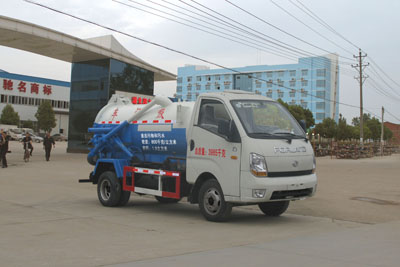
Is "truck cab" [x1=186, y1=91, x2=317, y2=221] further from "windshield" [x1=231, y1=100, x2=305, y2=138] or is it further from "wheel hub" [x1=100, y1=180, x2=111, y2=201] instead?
"wheel hub" [x1=100, y1=180, x2=111, y2=201]

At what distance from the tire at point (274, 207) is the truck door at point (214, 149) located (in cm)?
161

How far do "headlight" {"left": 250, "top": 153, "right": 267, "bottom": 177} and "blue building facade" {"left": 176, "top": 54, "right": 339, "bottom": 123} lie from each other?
328 feet

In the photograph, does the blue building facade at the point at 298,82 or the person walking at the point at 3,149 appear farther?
the blue building facade at the point at 298,82

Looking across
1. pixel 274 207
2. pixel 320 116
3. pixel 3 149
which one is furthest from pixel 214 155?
pixel 320 116

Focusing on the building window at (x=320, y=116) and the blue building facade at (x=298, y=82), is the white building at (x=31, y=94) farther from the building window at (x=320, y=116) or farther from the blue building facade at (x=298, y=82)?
the building window at (x=320, y=116)

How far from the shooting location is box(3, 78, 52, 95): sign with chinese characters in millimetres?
85588

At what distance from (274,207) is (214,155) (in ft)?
6.86

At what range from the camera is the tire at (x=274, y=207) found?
1014cm

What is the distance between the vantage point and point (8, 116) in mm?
80562

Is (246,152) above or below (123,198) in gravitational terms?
above

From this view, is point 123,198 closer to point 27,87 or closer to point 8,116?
point 8,116

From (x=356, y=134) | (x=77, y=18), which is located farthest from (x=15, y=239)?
(x=356, y=134)

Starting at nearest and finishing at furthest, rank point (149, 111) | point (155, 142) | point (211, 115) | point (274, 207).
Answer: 1. point (211, 115)
2. point (274, 207)
3. point (155, 142)
4. point (149, 111)

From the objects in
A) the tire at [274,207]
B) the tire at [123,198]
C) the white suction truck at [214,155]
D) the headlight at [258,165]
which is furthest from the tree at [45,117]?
the headlight at [258,165]
